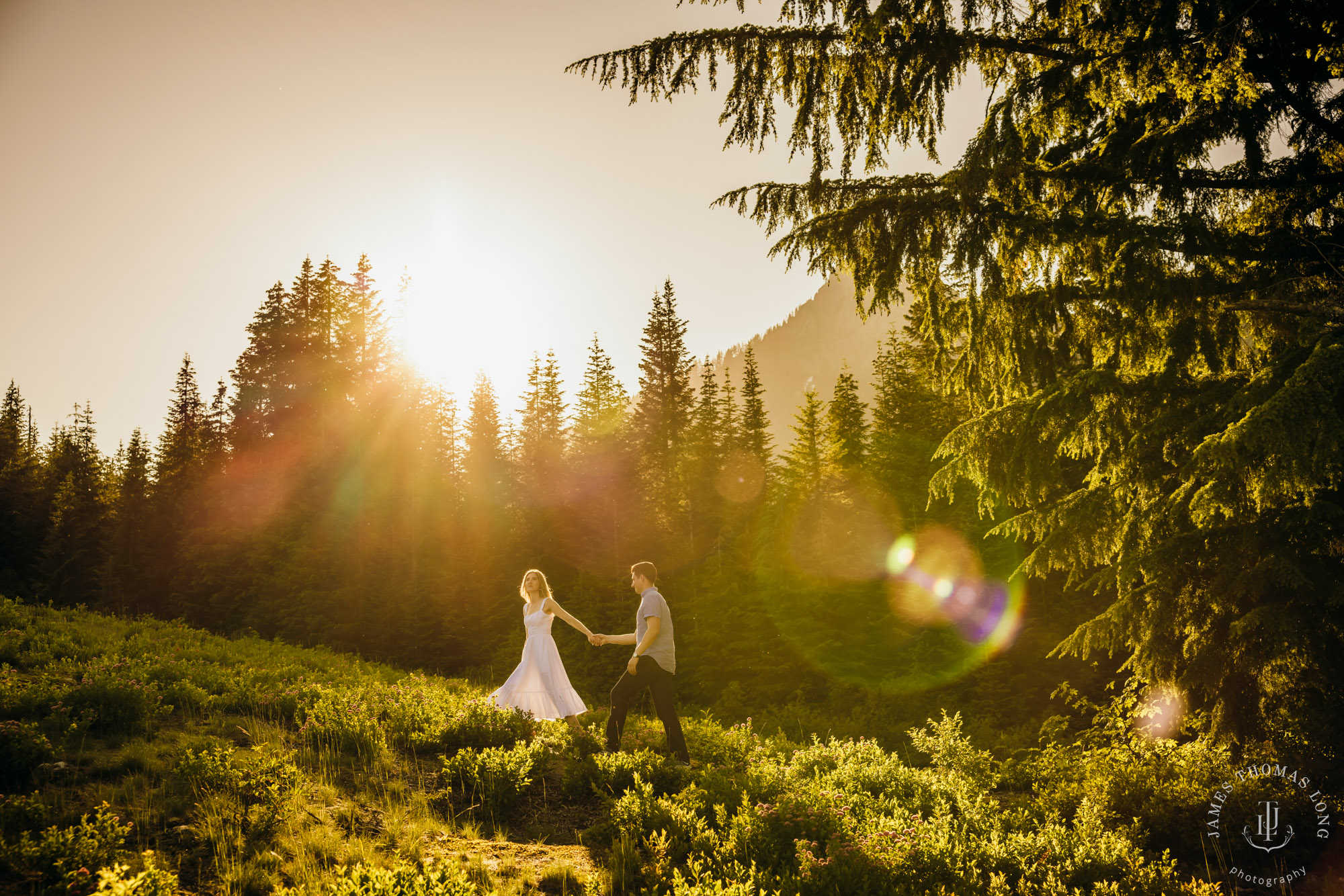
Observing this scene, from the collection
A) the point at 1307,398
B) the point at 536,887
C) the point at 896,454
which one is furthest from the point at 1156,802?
the point at 896,454

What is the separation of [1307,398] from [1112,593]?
68.3 feet

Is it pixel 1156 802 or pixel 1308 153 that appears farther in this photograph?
pixel 1156 802

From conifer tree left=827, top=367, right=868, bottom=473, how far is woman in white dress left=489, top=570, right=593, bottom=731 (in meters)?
20.1

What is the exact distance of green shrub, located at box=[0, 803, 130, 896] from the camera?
3.59 meters

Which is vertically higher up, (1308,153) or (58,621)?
(1308,153)

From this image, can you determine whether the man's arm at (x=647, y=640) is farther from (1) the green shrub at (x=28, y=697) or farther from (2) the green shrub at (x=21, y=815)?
(1) the green shrub at (x=28, y=697)

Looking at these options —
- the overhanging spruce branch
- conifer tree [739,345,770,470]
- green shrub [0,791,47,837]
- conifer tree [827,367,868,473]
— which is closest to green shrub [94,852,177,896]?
green shrub [0,791,47,837]

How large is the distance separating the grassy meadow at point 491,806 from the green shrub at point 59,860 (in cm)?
1

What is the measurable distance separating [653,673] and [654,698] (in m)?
0.30

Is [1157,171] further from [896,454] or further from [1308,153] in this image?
[896,454]

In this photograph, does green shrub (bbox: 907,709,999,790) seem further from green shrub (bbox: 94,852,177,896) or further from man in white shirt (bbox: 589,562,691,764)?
green shrub (bbox: 94,852,177,896)

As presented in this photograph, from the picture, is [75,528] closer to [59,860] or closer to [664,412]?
[664,412]

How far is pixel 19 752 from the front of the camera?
16.9ft

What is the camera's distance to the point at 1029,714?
68.9 ft
